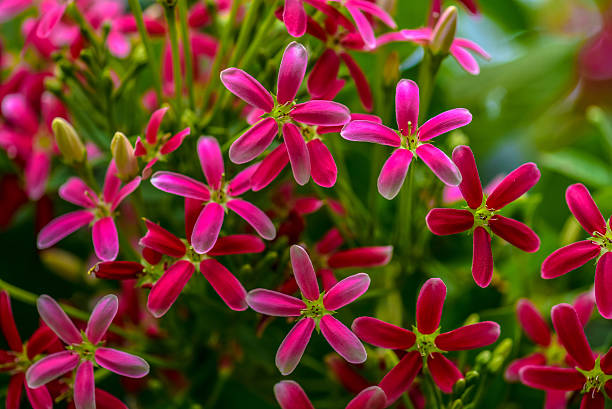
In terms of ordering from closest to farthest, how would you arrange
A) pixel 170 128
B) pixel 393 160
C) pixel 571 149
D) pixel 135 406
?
pixel 393 160
pixel 170 128
pixel 135 406
pixel 571 149

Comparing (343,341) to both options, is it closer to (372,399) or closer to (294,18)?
(372,399)

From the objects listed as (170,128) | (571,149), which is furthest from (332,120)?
(571,149)

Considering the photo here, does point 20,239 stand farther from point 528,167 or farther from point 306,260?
point 528,167

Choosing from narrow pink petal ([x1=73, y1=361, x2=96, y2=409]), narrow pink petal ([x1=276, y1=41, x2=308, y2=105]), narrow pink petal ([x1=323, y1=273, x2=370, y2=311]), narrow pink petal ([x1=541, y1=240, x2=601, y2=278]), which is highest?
narrow pink petal ([x1=276, y1=41, x2=308, y2=105])

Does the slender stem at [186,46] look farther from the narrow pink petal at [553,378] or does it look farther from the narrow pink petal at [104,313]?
the narrow pink petal at [553,378]

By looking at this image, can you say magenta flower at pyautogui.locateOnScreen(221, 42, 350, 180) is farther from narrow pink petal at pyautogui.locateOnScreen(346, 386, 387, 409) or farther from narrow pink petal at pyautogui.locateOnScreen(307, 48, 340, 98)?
narrow pink petal at pyautogui.locateOnScreen(346, 386, 387, 409)

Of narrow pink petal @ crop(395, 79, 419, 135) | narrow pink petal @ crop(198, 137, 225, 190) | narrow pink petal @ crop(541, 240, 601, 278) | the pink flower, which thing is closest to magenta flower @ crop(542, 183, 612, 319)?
narrow pink petal @ crop(541, 240, 601, 278)

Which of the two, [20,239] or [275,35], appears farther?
[20,239]
